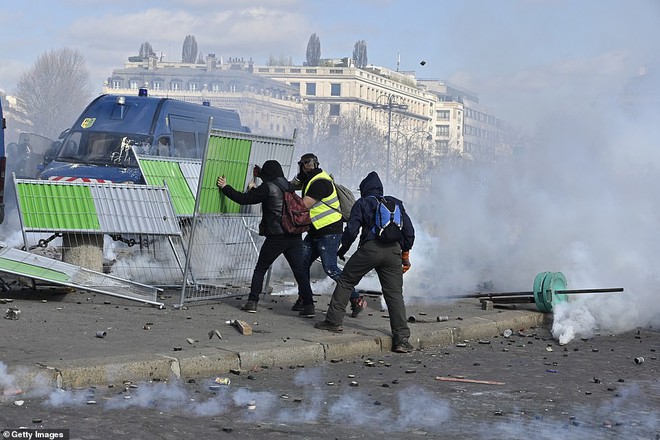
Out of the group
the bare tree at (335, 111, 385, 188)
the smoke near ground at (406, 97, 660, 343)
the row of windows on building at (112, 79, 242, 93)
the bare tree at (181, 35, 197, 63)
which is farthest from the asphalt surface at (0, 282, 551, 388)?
the bare tree at (181, 35, 197, 63)

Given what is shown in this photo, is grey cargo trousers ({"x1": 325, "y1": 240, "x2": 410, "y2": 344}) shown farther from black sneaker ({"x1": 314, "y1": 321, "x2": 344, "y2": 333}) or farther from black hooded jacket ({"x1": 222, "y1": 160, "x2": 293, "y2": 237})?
black hooded jacket ({"x1": 222, "y1": 160, "x2": 293, "y2": 237})

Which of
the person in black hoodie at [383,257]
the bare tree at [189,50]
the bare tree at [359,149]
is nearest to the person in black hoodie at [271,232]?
the person in black hoodie at [383,257]

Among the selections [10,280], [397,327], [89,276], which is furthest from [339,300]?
[10,280]

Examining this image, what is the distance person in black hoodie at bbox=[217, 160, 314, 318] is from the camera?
1143 cm

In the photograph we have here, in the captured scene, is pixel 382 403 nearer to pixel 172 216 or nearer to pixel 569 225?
pixel 172 216

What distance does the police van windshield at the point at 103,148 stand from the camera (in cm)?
1873

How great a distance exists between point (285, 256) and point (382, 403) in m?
4.00

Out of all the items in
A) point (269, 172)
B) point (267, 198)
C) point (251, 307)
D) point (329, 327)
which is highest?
point (269, 172)

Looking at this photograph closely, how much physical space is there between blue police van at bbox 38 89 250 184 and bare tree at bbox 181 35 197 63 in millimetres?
95709

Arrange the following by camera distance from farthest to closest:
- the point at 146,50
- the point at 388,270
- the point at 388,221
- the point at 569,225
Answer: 1. the point at 146,50
2. the point at 569,225
3. the point at 388,270
4. the point at 388,221

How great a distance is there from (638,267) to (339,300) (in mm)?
5220

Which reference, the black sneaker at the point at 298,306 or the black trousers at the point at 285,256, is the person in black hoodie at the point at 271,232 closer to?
the black trousers at the point at 285,256

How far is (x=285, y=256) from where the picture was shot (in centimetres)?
1152

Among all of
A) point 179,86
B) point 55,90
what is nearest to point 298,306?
point 179,86
